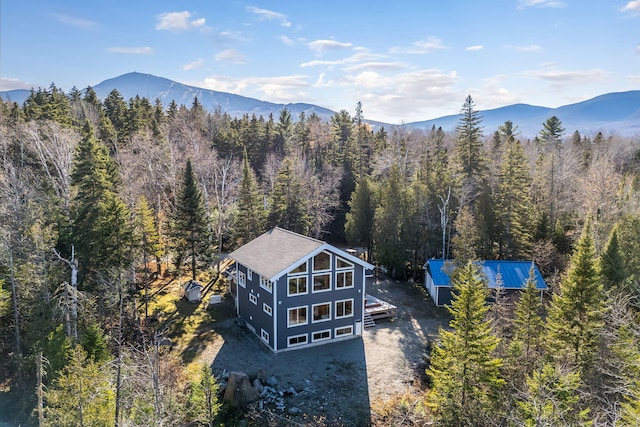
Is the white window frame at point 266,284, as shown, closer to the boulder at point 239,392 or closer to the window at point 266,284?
the window at point 266,284

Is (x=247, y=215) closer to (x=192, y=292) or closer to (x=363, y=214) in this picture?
(x=192, y=292)

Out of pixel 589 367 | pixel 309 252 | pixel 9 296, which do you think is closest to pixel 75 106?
pixel 9 296

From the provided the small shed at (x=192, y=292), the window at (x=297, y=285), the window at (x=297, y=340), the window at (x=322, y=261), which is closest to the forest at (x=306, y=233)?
the small shed at (x=192, y=292)

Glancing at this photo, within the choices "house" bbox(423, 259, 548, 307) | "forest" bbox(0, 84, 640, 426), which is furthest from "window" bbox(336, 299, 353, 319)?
"house" bbox(423, 259, 548, 307)

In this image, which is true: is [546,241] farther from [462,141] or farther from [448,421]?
[448,421]

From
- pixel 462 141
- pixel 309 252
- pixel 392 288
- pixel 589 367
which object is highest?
pixel 462 141

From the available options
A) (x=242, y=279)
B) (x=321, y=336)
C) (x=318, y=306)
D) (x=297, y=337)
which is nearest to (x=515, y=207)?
(x=318, y=306)

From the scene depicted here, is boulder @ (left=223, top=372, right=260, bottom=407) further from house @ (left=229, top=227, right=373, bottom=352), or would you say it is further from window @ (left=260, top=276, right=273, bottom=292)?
window @ (left=260, top=276, right=273, bottom=292)
